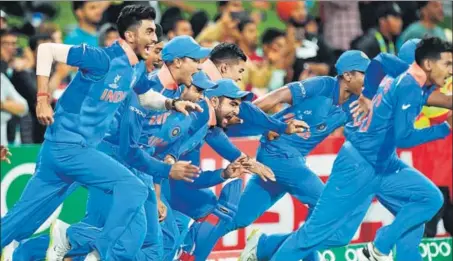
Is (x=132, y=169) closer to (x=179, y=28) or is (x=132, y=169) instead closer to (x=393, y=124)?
(x=393, y=124)

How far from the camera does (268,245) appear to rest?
13.5 m

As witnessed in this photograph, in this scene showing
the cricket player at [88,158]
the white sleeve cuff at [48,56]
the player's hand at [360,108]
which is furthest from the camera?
the player's hand at [360,108]

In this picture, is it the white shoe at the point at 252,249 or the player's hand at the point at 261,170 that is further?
the white shoe at the point at 252,249

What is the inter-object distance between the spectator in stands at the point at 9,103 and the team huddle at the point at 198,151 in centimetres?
266

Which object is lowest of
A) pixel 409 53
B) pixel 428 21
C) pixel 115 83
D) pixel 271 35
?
pixel 271 35

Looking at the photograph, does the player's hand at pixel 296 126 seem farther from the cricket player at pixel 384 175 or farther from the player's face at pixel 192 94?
the player's face at pixel 192 94

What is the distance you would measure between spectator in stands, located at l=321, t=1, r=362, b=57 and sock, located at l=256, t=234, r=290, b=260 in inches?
230

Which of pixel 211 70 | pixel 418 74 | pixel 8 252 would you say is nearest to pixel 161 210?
pixel 8 252

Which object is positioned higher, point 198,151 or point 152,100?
point 152,100

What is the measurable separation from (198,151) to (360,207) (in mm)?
1458

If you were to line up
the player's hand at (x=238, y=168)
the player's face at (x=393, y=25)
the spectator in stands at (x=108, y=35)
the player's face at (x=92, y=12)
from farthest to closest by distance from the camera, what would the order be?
the player's face at (x=393, y=25) → the player's face at (x=92, y=12) → the spectator in stands at (x=108, y=35) → the player's hand at (x=238, y=168)

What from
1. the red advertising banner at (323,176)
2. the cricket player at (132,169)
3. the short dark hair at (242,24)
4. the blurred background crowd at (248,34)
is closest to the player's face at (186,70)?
the cricket player at (132,169)

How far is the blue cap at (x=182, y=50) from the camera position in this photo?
12.9 m

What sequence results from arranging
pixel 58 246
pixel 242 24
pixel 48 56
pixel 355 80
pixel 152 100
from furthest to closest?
pixel 242 24 → pixel 355 80 → pixel 152 100 → pixel 58 246 → pixel 48 56
